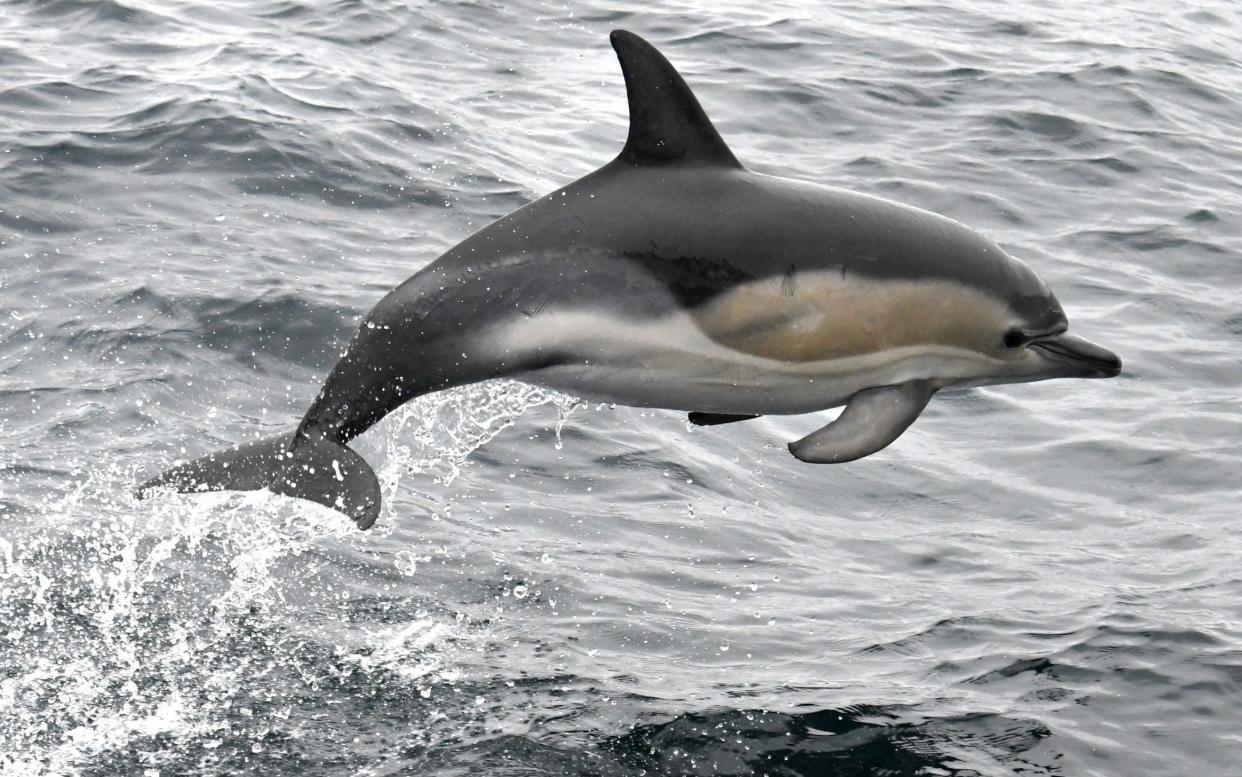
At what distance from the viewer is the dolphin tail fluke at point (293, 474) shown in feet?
18.0

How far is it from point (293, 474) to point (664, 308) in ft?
4.46

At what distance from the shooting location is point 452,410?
922cm

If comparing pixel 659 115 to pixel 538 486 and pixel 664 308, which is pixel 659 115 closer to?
pixel 664 308

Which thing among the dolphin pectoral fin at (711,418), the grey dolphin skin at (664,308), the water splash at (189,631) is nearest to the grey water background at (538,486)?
the water splash at (189,631)

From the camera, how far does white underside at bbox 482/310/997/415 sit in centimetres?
540

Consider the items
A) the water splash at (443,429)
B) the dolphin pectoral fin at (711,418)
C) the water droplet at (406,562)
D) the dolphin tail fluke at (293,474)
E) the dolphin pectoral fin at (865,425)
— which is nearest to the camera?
the dolphin tail fluke at (293,474)

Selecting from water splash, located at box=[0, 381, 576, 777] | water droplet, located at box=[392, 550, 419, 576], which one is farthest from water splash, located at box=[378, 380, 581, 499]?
water droplet, located at box=[392, 550, 419, 576]

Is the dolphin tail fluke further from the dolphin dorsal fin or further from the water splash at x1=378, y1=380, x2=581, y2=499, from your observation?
the water splash at x1=378, y1=380, x2=581, y2=499

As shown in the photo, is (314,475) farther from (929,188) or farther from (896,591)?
(929,188)

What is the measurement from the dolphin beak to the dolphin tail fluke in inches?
100

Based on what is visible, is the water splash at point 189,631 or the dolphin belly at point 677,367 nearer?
the dolphin belly at point 677,367

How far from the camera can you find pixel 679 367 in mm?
5555

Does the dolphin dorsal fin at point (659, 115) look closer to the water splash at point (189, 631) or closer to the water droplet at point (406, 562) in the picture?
the water splash at point (189, 631)

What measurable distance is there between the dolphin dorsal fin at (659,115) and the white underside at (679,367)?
21.9 inches
